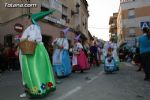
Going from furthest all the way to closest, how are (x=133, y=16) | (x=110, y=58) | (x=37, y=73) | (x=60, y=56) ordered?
(x=133, y=16) → (x=110, y=58) → (x=60, y=56) → (x=37, y=73)

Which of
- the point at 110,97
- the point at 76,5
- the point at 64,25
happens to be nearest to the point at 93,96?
the point at 110,97

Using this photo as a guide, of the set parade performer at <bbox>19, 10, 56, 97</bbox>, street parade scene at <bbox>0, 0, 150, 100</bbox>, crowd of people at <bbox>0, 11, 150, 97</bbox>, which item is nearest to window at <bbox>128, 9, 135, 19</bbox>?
street parade scene at <bbox>0, 0, 150, 100</bbox>

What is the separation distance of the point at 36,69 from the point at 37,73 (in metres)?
0.11

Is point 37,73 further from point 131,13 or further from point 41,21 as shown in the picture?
point 131,13

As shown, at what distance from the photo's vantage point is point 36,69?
27.7 feet

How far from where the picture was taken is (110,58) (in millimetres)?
16750

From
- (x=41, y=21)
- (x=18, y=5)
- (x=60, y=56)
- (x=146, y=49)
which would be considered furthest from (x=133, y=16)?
(x=146, y=49)

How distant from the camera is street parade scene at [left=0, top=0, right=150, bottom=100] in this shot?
8523 mm

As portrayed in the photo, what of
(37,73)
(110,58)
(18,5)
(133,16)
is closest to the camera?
(37,73)

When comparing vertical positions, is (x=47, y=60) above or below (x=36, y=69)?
above

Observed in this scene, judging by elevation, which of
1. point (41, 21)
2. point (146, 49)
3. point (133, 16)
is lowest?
point (146, 49)

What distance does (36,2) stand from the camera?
25.6 m

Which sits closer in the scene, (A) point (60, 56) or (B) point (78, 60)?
(A) point (60, 56)

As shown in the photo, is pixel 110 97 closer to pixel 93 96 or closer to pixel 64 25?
pixel 93 96
